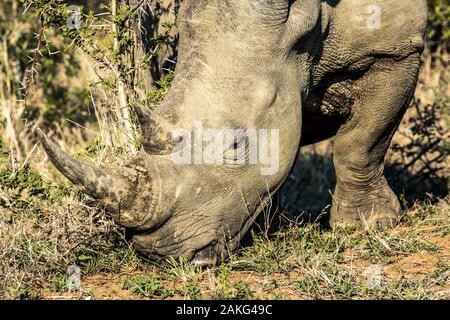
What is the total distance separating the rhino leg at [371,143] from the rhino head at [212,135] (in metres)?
1.08

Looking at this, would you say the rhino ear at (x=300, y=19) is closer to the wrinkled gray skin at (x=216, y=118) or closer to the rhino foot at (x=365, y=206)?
the wrinkled gray skin at (x=216, y=118)

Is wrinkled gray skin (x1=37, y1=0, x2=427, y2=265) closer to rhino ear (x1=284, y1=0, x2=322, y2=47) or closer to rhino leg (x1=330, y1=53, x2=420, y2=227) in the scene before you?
rhino ear (x1=284, y1=0, x2=322, y2=47)

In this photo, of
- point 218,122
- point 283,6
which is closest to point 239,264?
point 218,122

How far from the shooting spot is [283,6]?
17.5 feet

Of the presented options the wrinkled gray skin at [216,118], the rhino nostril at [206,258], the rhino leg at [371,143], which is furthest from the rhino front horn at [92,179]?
the rhino leg at [371,143]

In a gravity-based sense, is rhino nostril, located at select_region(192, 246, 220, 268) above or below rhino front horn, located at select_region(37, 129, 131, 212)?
below

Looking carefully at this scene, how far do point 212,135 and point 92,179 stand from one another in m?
0.65

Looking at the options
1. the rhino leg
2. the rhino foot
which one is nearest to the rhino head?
the rhino leg

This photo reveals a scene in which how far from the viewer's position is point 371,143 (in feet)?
22.2

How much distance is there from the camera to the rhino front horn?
16.1ft

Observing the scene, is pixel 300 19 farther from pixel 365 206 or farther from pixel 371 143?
pixel 365 206

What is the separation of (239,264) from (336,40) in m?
1.46

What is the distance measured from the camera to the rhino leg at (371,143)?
640 centimetres

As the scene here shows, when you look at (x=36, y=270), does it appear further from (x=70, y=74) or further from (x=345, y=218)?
(x=70, y=74)
